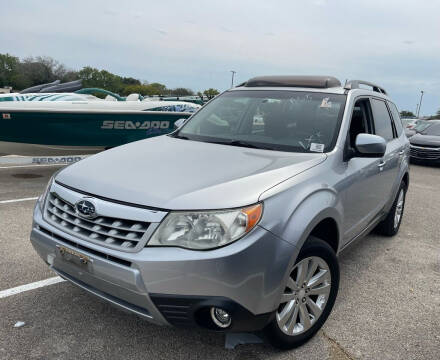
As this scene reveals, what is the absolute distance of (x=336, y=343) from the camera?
2695 mm

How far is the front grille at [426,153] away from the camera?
38.4 feet

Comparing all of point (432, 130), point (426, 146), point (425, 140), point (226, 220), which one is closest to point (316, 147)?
point (226, 220)

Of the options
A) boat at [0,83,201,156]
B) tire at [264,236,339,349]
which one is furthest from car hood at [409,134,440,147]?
tire at [264,236,339,349]

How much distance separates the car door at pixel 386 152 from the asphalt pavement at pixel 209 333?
29.0 inches

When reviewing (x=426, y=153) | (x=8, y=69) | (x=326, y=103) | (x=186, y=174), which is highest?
(x=8, y=69)

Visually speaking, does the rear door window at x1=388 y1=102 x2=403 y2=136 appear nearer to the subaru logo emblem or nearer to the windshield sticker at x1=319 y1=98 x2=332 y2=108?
the windshield sticker at x1=319 y1=98 x2=332 y2=108

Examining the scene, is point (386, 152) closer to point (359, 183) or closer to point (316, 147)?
point (359, 183)

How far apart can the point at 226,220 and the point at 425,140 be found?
38.8 feet

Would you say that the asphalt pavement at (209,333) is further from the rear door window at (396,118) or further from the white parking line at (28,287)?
the rear door window at (396,118)

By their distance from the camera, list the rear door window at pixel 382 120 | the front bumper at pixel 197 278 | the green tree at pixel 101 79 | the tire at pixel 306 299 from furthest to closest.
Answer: the green tree at pixel 101 79 < the rear door window at pixel 382 120 < the tire at pixel 306 299 < the front bumper at pixel 197 278

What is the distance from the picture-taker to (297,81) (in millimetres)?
3699

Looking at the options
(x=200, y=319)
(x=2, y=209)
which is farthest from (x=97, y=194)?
(x=2, y=209)

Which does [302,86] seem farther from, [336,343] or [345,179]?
[336,343]

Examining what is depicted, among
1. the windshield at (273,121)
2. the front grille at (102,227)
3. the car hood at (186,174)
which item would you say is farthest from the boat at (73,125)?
the front grille at (102,227)
